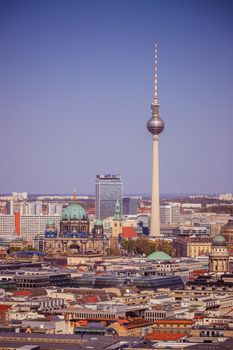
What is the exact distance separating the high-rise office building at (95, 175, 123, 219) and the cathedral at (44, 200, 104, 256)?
167 feet

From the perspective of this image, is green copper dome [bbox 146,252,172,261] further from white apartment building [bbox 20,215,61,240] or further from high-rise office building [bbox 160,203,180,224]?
high-rise office building [bbox 160,203,180,224]

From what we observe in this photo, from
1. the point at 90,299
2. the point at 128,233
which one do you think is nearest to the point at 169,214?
the point at 128,233

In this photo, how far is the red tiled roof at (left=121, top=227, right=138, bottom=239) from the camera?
130750 millimetres

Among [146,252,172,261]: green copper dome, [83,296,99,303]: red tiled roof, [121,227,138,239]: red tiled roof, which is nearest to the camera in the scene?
[83,296,99,303]: red tiled roof

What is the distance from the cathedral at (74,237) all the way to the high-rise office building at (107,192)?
51.0 metres

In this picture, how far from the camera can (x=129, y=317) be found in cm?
6688

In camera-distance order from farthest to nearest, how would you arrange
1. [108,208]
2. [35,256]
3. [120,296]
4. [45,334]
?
1. [108,208]
2. [35,256]
3. [120,296]
4. [45,334]

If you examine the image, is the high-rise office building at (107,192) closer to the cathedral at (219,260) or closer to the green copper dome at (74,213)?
the green copper dome at (74,213)

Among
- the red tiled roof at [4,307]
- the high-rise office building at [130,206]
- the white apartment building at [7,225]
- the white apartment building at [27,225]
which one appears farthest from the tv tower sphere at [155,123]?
the high-rise office building at [130,206]

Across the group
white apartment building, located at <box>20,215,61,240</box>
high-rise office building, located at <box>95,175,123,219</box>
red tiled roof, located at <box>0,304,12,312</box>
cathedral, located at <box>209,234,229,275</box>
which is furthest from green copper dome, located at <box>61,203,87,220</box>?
high-rise office building, located at <box>95,175,123,219</box>

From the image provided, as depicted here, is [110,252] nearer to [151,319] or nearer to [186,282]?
[186,282]

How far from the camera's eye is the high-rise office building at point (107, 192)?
172500mm

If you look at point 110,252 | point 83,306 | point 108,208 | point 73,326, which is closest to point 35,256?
point 110,252

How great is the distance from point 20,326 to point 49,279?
2353 cm
